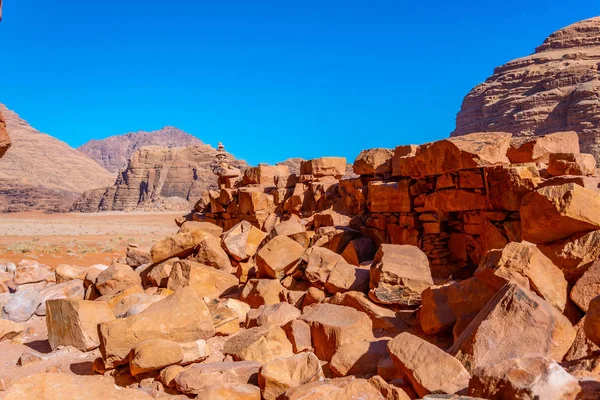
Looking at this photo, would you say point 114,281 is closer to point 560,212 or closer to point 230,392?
point 230,392

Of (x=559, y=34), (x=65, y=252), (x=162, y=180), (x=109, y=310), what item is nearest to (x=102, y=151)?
(x=162, y=180)

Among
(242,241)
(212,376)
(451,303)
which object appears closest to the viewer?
(212,376)

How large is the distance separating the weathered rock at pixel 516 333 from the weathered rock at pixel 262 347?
1.67 metres

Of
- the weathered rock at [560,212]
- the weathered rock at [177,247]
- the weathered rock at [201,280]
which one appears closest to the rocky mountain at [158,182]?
the weathered rock at [177,247]

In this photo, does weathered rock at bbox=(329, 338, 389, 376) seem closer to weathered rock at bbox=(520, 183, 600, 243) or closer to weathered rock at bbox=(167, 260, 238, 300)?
weathered rock at bbox=(520, 183, 600, 243)

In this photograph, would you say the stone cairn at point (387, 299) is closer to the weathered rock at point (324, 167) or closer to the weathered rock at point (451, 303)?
the weathered rock at point (451, 303)

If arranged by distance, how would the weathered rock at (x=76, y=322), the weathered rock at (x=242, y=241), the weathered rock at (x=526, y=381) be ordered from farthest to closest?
the weathered rock at (x=242, y=241) < the weathered rock at (x=76, y=322) < the weathered rock at (x=526, y=381)

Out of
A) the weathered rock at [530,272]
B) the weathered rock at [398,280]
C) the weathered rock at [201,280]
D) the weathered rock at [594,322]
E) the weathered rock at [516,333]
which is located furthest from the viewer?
the weathered rock at [201,280]

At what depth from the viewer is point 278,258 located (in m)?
5.98

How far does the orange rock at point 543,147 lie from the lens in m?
6.23

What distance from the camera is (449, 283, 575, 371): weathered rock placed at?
272 centimetres

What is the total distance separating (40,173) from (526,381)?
3524 inches

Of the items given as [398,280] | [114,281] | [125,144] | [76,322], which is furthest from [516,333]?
[125,144]

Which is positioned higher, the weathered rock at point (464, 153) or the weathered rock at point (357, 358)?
the weathered rock at point (464, 153)
